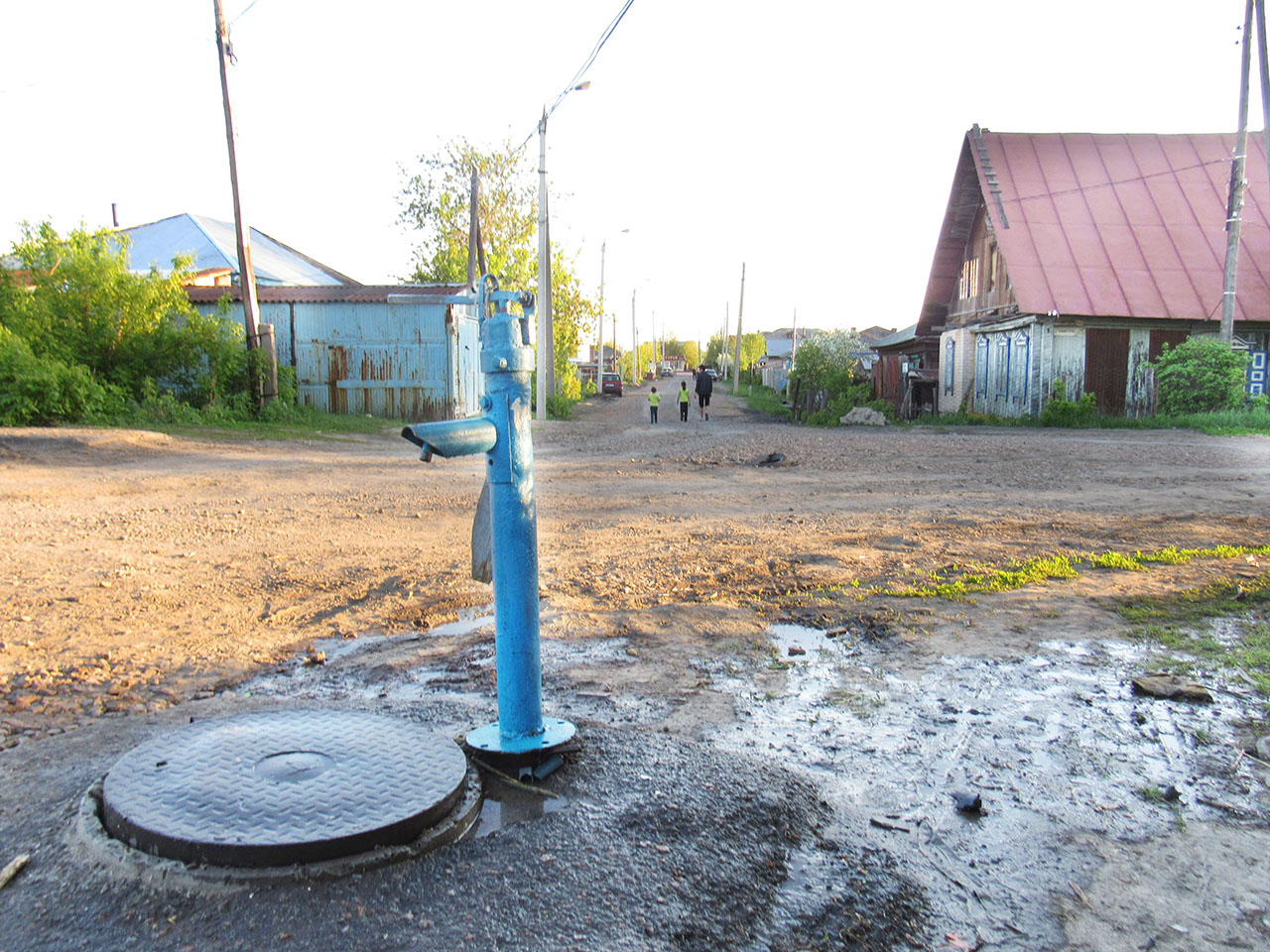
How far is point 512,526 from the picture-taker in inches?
105

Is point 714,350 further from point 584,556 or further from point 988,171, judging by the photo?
point 584,556

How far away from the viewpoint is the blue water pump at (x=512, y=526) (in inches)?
105

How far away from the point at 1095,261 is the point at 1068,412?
4.38 meters

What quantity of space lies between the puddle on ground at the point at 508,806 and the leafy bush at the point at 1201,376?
23.6 meters

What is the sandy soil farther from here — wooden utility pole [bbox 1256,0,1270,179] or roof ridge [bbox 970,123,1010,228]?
roof ridge [bbox 970,123,1010,228]

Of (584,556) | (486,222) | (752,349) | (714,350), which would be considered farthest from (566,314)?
(714,350)

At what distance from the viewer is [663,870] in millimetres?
2238

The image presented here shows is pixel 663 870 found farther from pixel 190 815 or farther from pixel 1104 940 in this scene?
pixel 190 815

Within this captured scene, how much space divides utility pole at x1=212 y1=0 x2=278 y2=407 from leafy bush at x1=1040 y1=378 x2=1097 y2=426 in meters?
17.5

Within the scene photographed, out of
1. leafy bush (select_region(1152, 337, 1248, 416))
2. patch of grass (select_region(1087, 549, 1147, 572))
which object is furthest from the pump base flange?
leafy bush (select_region(1152, 337, 1248, 416))

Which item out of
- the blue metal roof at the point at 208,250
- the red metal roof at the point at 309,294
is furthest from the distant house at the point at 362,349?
the blue metal roof at the point at 208,250

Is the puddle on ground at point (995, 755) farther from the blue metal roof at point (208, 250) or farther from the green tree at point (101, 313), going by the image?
the blue metal roof at point (208, 250)

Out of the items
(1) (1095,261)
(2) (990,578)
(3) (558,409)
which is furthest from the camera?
(3) (558,409)

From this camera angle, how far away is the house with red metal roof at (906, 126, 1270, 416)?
23.1 meters
